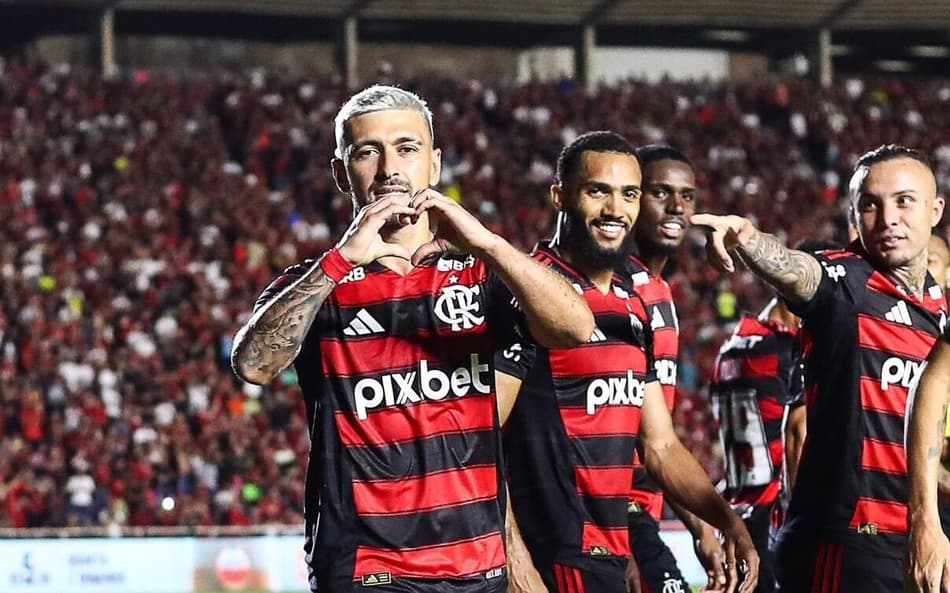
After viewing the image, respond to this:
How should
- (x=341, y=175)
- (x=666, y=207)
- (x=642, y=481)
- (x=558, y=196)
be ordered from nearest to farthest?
(x=341, y=175), (x=558, y=196), (x=642, y=481), (x=666, y=207)

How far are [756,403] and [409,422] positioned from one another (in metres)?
3.83

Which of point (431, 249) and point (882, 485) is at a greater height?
point (431, 249)

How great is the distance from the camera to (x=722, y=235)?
5598mm

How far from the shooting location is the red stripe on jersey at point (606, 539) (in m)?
5.82

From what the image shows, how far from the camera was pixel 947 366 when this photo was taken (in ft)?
16.0

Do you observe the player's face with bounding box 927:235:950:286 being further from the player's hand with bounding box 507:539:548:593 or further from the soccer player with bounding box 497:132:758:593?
the player's hand with bounding box 507:539:548:593

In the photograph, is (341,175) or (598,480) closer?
(341,175)

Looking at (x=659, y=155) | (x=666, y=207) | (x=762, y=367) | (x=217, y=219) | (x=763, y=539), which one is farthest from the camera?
(x=217, y=219)

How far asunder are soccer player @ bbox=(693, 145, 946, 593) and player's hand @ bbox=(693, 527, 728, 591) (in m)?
0.29

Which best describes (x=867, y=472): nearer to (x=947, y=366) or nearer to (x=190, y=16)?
(x=947, y=366)

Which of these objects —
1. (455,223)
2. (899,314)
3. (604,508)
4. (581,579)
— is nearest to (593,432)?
(604,508)

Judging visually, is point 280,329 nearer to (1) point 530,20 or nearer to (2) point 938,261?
(2) point 938,261

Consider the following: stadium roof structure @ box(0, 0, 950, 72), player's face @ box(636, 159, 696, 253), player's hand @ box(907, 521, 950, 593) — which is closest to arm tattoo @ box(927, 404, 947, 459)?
player's hand @ box(907, 521, 950, 593)

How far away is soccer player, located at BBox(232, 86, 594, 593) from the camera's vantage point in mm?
4402
